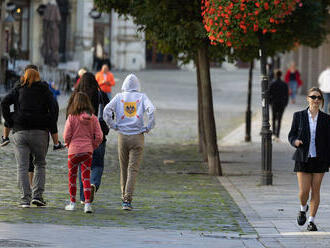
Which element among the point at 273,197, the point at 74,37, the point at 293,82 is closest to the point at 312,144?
the point at 273,197

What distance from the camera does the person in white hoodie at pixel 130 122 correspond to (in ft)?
40.6

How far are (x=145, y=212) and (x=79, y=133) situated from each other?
45.6 inches

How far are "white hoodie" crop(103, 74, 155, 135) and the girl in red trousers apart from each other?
1.19 feet

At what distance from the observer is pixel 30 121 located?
1220cm

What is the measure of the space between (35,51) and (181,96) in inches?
393

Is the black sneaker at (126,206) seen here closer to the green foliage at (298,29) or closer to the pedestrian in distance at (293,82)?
the green foliage at (298,29)

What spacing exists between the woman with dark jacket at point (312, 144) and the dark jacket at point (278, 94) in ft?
44.0

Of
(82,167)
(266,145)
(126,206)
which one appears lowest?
A: (126,206)

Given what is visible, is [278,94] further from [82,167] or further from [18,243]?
[18,243]

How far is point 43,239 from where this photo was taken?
970cm

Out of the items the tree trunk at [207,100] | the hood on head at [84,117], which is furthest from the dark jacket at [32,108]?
the tree trunk at [207,100]

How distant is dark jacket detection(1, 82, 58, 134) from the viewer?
12.2m

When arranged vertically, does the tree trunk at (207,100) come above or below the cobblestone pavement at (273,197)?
above

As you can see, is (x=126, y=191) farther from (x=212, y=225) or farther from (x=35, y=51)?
(x=35, y=51)
